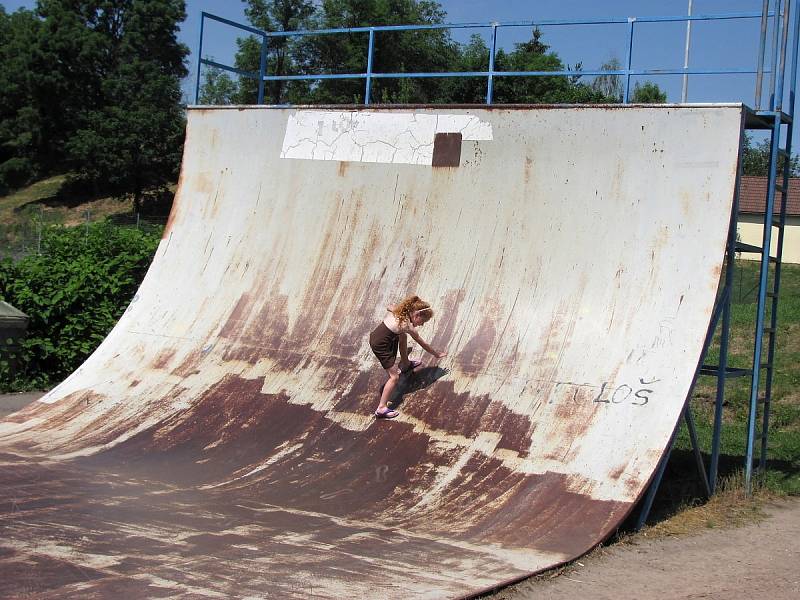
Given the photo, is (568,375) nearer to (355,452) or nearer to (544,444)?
(544,444)

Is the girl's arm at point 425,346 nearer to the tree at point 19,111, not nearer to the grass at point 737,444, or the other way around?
the grass at point 737,444

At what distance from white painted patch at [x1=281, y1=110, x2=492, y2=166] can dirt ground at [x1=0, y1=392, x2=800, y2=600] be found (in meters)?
4.36

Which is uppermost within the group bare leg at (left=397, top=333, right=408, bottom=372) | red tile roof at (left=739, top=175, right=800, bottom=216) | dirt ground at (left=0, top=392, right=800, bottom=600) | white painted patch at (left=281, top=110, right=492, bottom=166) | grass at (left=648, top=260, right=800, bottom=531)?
red tile roof at (left=739, top=175, right=800, bottom=216)

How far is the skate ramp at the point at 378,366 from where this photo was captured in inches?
237

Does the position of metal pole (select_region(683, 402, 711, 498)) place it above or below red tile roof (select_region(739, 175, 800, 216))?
below

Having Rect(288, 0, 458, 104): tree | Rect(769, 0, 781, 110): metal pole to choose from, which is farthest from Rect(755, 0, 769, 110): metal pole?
Rect(288, 0, 458, 104): tree

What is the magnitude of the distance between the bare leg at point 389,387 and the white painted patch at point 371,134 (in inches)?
95.5

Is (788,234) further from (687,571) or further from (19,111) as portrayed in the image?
(19,111)

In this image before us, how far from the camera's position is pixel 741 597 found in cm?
557

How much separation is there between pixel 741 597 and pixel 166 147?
146 ft

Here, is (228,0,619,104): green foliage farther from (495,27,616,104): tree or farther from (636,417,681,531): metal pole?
(636,417,681,531): metal pole

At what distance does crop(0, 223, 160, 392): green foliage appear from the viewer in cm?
1238

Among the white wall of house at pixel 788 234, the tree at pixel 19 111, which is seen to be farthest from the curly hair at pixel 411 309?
the tree at pixel 19 111

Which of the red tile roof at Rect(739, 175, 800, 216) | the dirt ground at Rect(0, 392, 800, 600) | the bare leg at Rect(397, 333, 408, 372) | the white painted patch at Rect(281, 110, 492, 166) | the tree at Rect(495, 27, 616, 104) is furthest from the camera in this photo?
the red tile roof at Rect(739, 175, 800, 216)
